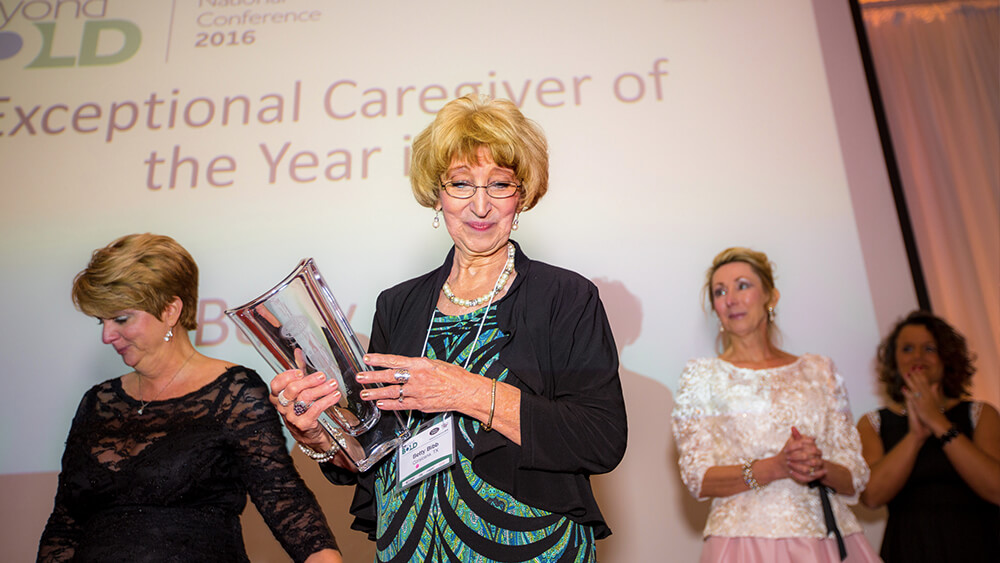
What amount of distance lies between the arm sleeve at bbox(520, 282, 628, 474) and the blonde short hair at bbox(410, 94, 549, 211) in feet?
0.85

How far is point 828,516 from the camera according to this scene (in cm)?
215

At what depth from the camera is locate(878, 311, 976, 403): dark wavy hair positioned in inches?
104

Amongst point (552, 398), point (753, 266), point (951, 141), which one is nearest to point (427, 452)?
point (552, 398)

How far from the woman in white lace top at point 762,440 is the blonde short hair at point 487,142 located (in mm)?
1147

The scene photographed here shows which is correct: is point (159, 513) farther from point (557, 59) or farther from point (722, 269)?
point (557, 59)

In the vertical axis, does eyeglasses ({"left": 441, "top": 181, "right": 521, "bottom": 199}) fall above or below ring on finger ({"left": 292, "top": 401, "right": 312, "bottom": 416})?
above

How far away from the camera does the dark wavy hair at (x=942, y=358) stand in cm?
264

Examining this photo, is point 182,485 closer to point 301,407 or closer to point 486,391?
point 301,407

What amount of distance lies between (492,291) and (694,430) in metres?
1.14

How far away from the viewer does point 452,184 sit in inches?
59.9

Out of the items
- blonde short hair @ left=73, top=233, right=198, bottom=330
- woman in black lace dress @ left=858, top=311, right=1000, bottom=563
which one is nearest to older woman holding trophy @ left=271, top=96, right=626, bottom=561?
blonde short hair @ left=73, top=233, right=198, bottom=330

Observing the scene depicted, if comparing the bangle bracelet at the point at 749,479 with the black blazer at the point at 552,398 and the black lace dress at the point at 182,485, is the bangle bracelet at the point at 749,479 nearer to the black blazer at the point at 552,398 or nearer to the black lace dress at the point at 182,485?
the black blazer at the point at 552,398

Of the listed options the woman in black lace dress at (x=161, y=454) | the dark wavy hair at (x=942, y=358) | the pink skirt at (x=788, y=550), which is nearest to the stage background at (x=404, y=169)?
the dark wavy hair at (x=942, y=358)

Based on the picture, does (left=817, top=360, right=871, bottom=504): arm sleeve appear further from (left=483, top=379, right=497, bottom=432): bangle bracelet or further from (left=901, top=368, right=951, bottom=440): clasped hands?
(left=483, top=379, right=497, bottom=432): bangle bracelet
